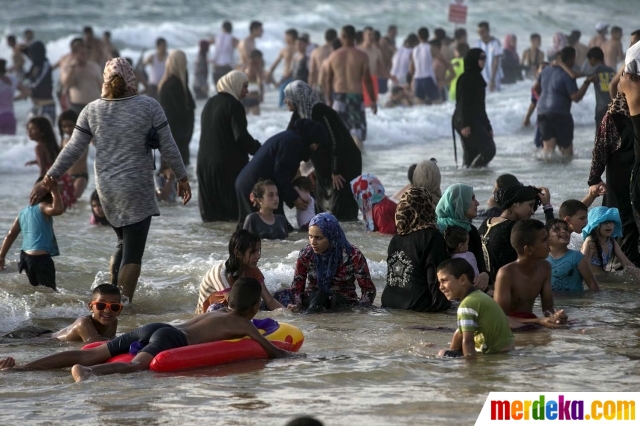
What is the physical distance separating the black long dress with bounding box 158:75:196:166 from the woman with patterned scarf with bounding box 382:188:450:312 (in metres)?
7.26

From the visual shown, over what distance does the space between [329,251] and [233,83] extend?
12.7 ft

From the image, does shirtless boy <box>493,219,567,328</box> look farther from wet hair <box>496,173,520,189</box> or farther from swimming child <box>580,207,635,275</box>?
wet hair <box>496,173,520,189</box>

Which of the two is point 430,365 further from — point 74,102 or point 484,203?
point 74,102

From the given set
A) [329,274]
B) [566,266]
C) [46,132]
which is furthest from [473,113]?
[329,274]

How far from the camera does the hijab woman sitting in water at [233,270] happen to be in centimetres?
761

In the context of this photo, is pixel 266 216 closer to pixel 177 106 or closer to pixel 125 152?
pixel 125 152

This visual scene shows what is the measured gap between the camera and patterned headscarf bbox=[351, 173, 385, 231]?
35.8ft

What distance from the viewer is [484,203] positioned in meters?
12.7

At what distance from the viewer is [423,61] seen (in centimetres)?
2491

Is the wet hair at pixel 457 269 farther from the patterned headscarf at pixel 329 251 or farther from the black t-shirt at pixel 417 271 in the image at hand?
the patterned headscarf at pixel 329 251

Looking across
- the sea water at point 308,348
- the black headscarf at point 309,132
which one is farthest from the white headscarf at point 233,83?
the sea water at point 308,348

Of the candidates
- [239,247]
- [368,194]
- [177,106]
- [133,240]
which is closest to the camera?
[239,247]

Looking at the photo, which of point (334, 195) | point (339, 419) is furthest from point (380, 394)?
point (334, 195)

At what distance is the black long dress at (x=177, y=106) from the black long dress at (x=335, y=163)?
3.37 m
